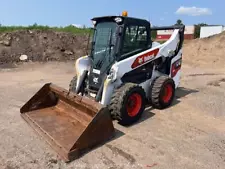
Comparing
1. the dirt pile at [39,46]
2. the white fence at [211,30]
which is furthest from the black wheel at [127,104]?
the white fence at [211,30]

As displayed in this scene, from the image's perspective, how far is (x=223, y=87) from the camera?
28.4 ft

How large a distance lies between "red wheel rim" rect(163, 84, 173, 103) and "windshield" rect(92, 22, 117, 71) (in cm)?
163

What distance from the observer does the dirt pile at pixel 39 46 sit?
1475cm

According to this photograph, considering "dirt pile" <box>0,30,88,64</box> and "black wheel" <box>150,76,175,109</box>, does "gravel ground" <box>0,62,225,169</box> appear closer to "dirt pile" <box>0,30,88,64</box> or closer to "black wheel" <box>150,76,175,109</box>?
"black wheel" <box>150,76,175,109</box>

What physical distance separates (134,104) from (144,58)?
1.08 meters

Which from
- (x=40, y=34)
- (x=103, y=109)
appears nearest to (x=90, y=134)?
(x=103, y=109)

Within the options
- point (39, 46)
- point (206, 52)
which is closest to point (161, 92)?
point (39, 46)

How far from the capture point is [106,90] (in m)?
4.84

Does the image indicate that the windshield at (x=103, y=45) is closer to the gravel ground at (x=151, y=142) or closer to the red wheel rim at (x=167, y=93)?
the gravel ground at (x=151, y=142)

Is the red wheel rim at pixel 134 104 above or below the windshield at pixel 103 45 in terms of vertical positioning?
below

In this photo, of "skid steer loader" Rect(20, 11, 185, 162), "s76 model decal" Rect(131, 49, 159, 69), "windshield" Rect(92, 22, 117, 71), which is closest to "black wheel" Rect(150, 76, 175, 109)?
"skid steer loader" Rect(20, 11, 185, 162)

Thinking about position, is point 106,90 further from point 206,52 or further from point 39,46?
point 206,52

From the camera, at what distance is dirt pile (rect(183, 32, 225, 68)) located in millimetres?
17266

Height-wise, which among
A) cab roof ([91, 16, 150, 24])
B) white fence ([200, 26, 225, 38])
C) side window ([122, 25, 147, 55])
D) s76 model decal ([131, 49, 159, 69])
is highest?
white fence ([200, 26, 225, 38])
